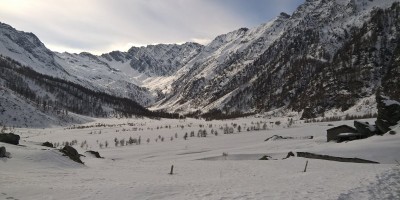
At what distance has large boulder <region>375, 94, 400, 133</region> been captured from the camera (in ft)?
130

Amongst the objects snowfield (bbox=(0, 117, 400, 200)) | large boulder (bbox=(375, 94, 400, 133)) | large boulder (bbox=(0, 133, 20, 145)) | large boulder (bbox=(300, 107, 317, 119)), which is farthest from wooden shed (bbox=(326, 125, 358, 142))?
large boulder (bbox=(300, 107, 317, 119))

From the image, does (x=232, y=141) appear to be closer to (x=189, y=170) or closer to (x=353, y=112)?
(x=189, y=170)

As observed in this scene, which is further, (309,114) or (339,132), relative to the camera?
(309,114)

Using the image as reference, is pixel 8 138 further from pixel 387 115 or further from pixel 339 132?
pixel 387 115

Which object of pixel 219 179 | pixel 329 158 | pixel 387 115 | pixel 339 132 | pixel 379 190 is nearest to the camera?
pixel 379 190

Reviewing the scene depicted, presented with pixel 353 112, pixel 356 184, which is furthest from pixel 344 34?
pixel 356 184

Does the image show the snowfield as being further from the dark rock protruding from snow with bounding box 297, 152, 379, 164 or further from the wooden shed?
the wooden shed

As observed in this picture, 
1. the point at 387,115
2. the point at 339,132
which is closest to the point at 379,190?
the point at 387,115

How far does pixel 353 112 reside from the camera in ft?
356

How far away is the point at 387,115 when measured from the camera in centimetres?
4019

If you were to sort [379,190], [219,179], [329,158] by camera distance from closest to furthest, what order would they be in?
1. [379,190]
2. [219,179]
3. [329,158]

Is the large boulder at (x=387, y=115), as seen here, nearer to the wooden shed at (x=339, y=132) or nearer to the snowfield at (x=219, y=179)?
the snowfield at (x=219, y=179)

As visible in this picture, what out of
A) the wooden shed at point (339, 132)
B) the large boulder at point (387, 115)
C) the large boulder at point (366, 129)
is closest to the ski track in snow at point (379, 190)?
the large boulder at point (387, 115)

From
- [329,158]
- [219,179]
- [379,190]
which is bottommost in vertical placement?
[219,179]
